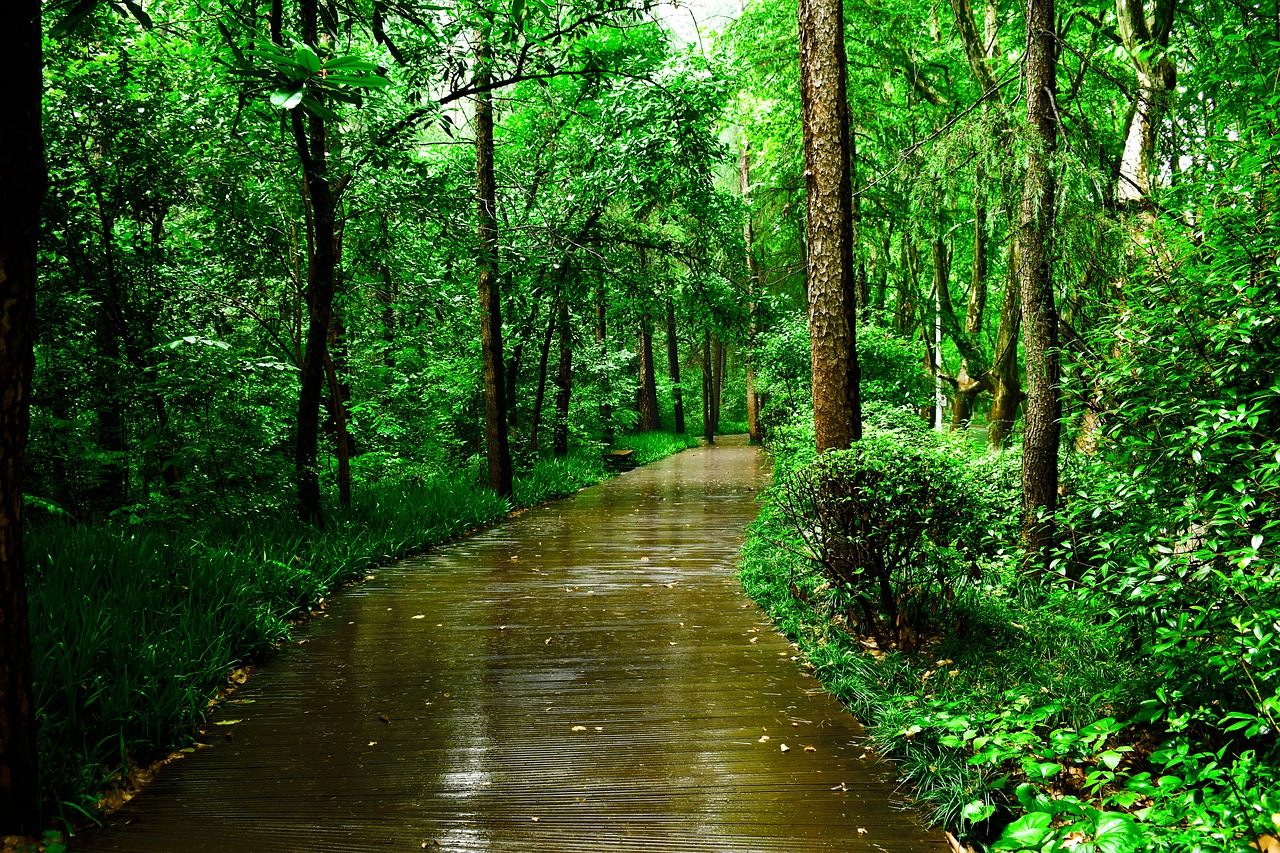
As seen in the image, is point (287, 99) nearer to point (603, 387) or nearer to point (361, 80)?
point (361, 80)

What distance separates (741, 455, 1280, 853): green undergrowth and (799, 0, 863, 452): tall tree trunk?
116cm

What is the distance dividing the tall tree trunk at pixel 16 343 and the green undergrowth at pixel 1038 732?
3.49 metres

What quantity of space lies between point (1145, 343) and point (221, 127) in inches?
327

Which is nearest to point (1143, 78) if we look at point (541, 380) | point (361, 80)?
point (361, 80)

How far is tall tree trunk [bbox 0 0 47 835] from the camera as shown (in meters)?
2.43

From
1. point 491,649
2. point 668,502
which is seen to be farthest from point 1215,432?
point 668,502

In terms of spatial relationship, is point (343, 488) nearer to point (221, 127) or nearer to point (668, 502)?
point (221, 127)

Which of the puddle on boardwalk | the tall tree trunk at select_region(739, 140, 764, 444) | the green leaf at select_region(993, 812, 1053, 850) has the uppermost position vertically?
the tall tree trunk at select_region(739, 140, 764, 444)

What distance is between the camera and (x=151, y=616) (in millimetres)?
4367

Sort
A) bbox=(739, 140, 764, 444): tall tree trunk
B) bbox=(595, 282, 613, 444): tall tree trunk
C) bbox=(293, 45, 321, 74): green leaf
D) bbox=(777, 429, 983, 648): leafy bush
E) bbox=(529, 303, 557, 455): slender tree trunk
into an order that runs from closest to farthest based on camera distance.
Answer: bbox=(293, 45, 321, 74): green leaf → bbox=(777, 429, 983, 648): leafy bush → bbox=(739, 140, 764, 444): tall tree trunk → bbox=(529, 303, 557, 455): slender tree trunk → bbox=(595, 282, 613, 444): tall tree trunk

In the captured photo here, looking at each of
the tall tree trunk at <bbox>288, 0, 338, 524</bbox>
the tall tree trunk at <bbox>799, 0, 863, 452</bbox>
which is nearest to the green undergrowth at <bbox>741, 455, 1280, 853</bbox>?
the tall tree trunk at <bbox>799, 0, 863, 452</bbox>

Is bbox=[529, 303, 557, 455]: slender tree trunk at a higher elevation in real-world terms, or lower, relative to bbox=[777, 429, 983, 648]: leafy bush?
higher

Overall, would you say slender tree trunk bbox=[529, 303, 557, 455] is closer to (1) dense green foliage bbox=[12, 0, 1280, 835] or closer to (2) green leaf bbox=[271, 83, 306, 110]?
(1) dense green foliage bbox=[12, 0, 1280, 835]

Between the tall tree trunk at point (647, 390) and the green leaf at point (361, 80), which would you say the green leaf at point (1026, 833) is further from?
the tall tree trunk at point (647, 390)
